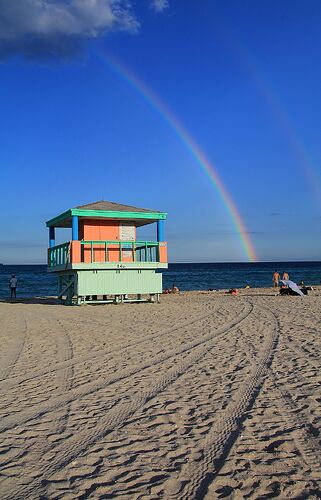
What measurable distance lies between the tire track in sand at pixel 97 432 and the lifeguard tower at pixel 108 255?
11.9 meters

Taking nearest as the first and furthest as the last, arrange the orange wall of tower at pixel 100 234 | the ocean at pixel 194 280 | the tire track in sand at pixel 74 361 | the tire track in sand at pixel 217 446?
the tire track in sand at pixel 217 446, the tire track in sand at pixel 74 361, the orange wall of tower at pixel 100 234, the ocean at pixel 194 280

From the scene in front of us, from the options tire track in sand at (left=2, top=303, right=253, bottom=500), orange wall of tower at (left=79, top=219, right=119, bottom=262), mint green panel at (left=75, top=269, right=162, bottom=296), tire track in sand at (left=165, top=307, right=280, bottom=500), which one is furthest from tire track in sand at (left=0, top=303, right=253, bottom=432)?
orange wall of tower at (left=79, top=219, right=119, bottom=262)

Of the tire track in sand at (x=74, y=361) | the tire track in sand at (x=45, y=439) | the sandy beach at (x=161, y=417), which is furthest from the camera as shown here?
the tire track in sand at (x=74, y=361)

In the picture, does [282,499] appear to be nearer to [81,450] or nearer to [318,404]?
[81,450]

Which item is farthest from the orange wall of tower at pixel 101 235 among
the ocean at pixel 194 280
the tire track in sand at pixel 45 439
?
the ocean at pixel 194 280

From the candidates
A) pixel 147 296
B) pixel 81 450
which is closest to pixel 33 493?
pixel 81 450

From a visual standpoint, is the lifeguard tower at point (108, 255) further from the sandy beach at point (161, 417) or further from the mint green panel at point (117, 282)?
the sandy beach at point (161, 417)

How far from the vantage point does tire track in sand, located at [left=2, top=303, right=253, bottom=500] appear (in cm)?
376

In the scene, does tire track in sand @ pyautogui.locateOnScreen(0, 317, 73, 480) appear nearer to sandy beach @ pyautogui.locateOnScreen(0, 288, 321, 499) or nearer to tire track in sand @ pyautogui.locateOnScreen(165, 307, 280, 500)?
sandy beach @ pyautogui.locateOnScreen(0, 288, 321, 499)

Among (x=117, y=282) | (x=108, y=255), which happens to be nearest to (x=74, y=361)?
(x=117, y=282)

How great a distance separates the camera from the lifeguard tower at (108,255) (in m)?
20.0

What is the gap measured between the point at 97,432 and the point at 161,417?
0.77 metres

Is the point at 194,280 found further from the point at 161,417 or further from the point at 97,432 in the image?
the point at 97,432

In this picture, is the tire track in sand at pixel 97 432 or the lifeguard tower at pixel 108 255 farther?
the lifeguard tower at pixel 108 255
